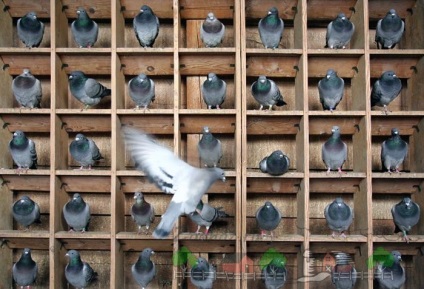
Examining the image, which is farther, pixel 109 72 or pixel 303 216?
pixel 109 72

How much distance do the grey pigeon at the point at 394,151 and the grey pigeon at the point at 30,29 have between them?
2675 millimetres

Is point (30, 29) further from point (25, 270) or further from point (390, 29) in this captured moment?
point (390, 29)

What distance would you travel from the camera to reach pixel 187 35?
4316mm

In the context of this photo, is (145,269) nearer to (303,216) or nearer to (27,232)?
(27,232)

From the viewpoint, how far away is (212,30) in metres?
3.98

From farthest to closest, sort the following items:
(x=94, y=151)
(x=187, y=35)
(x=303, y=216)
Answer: (x=187, y=35) → (x=94, y=151) → (x=303, y=216)

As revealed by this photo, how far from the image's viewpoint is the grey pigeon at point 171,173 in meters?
2.87

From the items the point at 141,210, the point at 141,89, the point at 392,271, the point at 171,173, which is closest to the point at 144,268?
the point at 141,210

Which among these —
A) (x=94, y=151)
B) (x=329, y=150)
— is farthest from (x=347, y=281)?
(x=94, y=151)

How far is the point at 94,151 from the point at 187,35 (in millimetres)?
1190

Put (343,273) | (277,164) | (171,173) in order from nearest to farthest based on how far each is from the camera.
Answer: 1. (171,173)
2. (277,164)
3. (343,273)

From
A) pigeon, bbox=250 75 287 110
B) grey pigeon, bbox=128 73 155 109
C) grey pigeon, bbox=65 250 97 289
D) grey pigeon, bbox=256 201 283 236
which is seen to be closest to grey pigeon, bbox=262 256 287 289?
grey pigeon, bbox=256 201 283 236

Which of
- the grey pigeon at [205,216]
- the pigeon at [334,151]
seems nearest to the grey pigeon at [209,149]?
the grey pigeon at [205,216]

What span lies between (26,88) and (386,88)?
8.56ft
